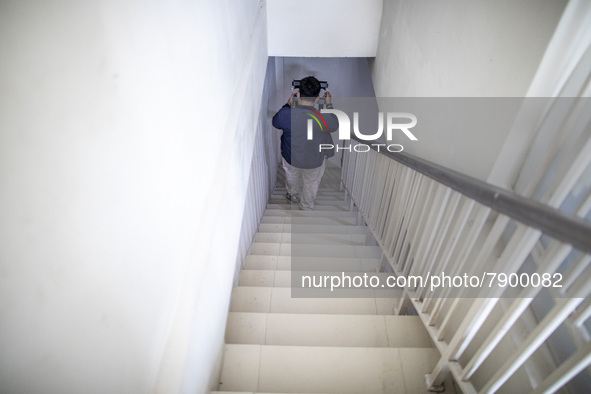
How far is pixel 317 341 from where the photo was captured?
5.31ft

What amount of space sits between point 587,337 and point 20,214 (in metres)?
1.34

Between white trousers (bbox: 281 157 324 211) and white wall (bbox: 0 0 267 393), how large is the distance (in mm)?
2368

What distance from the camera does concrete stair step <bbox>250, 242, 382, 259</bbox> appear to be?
8.11ft

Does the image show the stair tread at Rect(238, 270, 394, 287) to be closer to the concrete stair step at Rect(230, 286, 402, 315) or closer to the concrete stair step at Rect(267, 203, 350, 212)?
the concrete stair step at Rect(230, 286, 402, 315)

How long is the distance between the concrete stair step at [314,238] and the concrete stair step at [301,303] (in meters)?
0.83

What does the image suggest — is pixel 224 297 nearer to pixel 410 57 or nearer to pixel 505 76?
pixel 505 76

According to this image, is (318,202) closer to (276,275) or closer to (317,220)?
(317,220)

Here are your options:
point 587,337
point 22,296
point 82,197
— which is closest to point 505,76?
point 587,337

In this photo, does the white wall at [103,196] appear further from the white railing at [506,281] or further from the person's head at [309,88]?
the person's head at [309,88]

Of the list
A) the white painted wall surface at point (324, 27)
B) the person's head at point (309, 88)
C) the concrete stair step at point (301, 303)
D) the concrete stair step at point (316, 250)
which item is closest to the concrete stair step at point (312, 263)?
the concrete stair step at point (316, 250)

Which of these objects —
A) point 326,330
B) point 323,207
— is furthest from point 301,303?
point 323,207

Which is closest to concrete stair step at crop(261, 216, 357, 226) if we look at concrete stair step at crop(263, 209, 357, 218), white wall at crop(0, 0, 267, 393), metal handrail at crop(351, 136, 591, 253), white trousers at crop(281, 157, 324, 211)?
concrete stair step at crop(263, 209, 357, 218)

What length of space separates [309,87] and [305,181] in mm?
1127

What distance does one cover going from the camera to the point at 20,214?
1.21 ft
